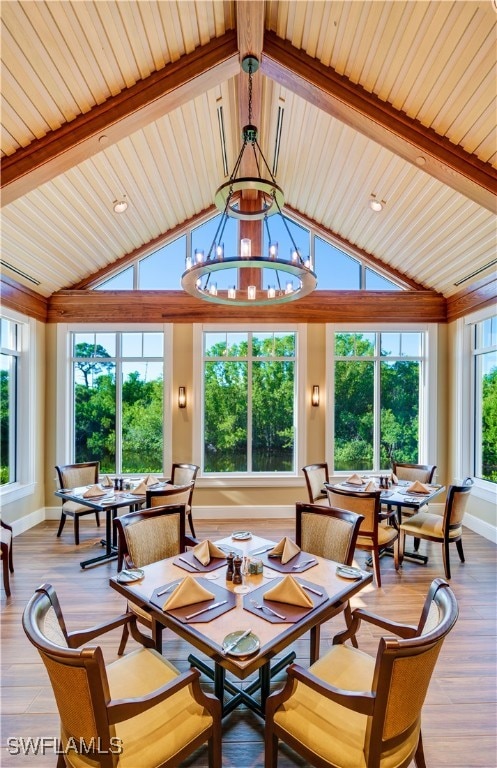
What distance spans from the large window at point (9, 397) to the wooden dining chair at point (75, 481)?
0.72 meters

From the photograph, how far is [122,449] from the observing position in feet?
19.7

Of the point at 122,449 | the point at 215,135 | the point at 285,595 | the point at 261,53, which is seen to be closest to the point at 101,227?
the point at 215,135

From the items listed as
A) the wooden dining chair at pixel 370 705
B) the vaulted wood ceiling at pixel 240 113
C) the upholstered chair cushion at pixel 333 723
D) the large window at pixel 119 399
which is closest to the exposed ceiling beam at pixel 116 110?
the vaulted wood ceiling at pixel 240 113

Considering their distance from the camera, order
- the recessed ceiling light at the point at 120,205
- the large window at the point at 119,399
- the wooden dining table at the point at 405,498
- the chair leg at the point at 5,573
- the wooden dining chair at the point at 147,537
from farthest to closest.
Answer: the large window at the point at 119,399, the recessed ceiling light at the point at 120,205, the wooden dining table at the point at 405,498, the chair leg at the point at 5,573, the wooden dining chair at the point at 147,537

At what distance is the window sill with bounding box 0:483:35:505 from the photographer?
16.1ft

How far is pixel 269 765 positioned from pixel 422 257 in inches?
217

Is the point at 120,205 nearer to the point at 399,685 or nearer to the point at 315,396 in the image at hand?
the point at 315,396

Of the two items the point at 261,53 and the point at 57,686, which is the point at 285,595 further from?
the point at 261,53

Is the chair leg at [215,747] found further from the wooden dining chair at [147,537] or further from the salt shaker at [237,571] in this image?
the wooden dining chair at [147,537]

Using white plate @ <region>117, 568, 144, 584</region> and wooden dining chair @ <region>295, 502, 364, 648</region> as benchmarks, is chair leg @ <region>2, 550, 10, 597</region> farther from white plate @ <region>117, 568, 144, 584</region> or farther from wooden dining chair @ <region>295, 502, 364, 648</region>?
wooden dining chair @ <region>295, 502, 364, 648</region>

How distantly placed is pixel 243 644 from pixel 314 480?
350 centimetres

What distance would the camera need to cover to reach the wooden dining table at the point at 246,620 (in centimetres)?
162

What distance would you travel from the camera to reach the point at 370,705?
1349 mm

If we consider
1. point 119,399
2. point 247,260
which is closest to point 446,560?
point 247,260
